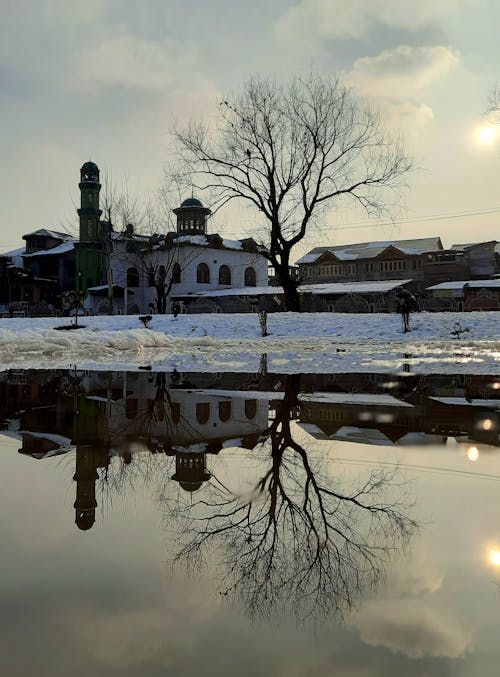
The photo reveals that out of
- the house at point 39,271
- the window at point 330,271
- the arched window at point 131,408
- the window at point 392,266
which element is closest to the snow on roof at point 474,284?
the window at point 392,266

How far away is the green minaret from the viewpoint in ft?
203

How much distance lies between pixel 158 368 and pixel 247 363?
2.38 m

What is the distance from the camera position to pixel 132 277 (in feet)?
215

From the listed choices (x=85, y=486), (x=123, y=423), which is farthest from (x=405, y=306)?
(x=85, y=486)

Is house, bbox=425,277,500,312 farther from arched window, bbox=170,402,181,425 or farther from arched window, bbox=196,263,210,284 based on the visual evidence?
arched window, bbox=170,402,181,425

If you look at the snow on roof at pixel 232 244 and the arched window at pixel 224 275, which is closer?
the arched window at pixel 224 275

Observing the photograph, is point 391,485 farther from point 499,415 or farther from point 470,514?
point 499,415

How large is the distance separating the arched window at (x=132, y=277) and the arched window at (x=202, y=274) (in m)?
6.69

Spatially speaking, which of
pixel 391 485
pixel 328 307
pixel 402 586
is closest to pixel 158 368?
pixel 391 485

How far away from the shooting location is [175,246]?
200 ft

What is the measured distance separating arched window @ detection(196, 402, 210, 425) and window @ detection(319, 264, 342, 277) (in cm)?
6037

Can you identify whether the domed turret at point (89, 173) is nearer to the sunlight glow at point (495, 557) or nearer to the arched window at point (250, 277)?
the arched window at point (250, 277)

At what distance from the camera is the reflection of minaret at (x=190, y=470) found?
3.61 meters

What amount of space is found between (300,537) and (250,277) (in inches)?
2585
